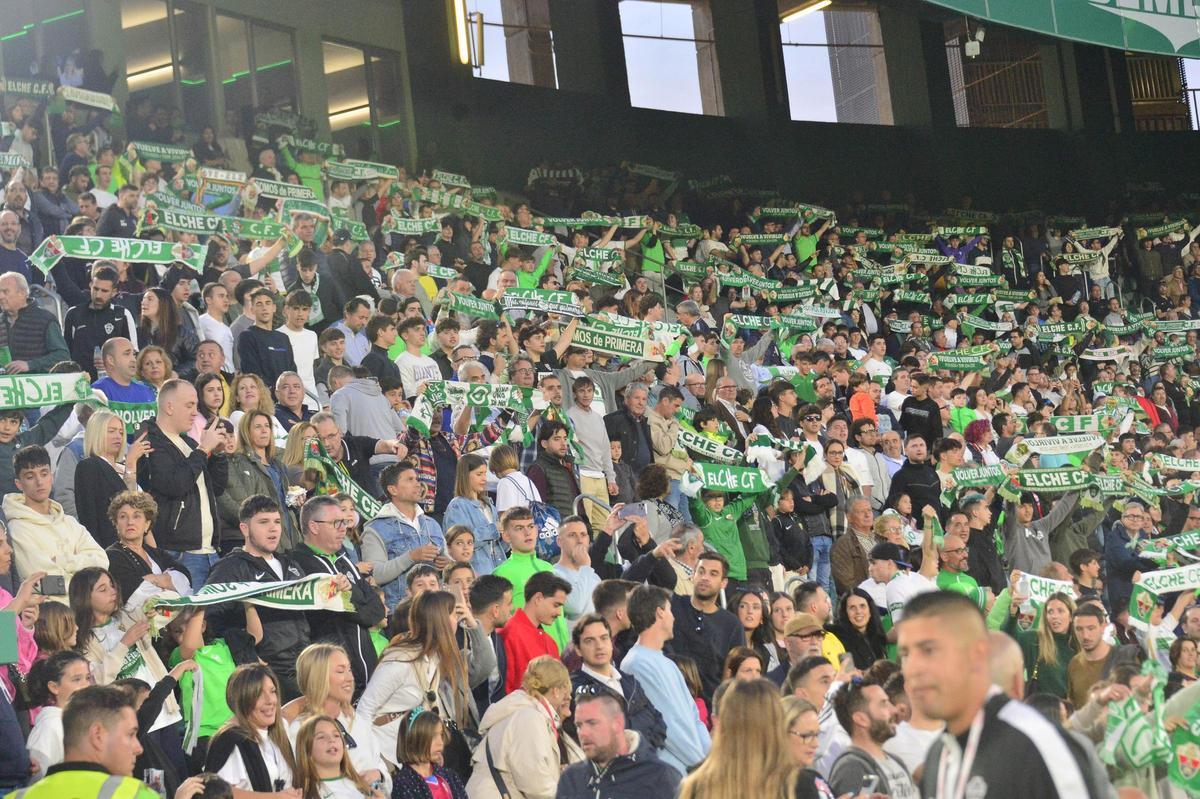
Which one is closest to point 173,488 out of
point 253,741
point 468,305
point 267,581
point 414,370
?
point 267,581

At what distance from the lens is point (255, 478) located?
8.96 meters

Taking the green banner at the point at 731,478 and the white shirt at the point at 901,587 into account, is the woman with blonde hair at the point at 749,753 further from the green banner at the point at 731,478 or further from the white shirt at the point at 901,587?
the green banner at the point at 731,478

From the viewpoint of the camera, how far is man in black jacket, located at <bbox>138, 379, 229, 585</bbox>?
8.41 metres

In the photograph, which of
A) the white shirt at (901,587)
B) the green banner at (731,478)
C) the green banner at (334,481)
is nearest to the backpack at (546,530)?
the green banner at (334,481)

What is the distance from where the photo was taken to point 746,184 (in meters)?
28.8

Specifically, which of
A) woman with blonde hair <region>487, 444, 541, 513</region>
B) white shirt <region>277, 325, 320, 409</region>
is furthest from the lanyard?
white shirt <region>277, 325, 320, 409</region>

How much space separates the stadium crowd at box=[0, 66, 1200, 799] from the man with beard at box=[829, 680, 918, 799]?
0.02 m

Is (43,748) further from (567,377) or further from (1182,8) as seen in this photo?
(1182,8)

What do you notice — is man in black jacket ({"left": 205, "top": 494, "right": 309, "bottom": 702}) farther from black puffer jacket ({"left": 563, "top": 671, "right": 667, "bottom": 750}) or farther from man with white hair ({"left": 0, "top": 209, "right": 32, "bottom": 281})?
man with white hair ({"left": 0, "top": 209, "right": 32, "bottom": 281})

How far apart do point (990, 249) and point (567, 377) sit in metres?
17.2

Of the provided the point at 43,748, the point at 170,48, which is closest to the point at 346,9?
the point at 170,48

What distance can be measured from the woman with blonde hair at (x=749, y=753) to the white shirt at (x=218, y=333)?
694 cm

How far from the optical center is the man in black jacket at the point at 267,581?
7.48 m

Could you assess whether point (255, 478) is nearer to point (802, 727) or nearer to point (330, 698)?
point (330, 698)
